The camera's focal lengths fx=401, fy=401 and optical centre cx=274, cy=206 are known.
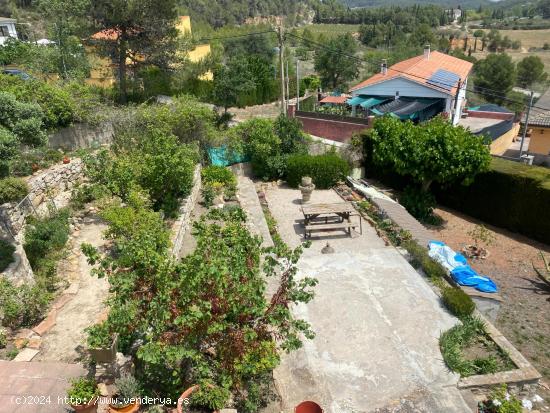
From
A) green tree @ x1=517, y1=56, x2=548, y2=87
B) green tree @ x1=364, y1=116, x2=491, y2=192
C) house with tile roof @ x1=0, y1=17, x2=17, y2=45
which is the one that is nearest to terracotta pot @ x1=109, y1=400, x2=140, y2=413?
green tree @ x1=364, y1=116, x2=491, y2=192

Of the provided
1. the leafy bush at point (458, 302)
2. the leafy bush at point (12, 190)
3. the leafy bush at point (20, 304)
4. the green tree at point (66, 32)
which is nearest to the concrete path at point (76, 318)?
the leafy bush at point (20, 304)

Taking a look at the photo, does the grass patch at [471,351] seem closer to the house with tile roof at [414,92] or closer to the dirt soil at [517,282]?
the dirt soil at [517,282]

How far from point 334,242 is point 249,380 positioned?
727cm

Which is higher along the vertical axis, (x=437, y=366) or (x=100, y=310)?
(x=100, y=310)

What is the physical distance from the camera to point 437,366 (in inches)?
320

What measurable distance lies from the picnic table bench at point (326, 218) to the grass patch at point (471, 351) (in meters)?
5.23

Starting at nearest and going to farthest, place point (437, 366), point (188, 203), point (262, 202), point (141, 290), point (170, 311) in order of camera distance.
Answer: point (170, 311) → point (141, 290) → point (437, 366) → point (188, 203) → point (262, 202)

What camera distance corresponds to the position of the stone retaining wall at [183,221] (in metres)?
10.7

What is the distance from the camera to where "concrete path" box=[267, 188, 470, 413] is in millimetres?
7355

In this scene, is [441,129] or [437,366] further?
[441,129]

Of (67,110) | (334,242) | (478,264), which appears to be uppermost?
(67,110)

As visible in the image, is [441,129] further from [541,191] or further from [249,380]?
[249,380]

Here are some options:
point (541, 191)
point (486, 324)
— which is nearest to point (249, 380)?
point (486, 324)

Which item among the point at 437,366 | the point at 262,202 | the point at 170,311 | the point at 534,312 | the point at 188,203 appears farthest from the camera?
the point at 262,202
